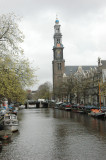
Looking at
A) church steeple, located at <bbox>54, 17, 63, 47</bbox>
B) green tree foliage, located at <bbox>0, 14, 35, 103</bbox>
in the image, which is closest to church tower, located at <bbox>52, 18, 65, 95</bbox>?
church steeple, located at <bbox>54, 17, 63, 47</bbox>

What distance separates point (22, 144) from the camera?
24.7 m

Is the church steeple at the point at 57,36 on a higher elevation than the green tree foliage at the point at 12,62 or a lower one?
higher

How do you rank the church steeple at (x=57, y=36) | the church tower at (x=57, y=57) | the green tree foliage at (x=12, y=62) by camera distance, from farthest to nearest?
the church steeple at (x=57, y=36)
the church tower at (x=57, y=57)
the green tree foliage at (x=12, y=62)

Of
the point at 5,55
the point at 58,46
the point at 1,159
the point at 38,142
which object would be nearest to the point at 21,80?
the point at 5,55

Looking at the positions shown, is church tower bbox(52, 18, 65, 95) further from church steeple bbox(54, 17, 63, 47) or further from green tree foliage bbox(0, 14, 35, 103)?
green tree foliage bbox(0, 14, 35, 103)

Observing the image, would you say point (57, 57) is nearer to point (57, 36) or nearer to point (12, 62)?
point (57, 36)

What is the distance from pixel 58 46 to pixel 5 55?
133 m

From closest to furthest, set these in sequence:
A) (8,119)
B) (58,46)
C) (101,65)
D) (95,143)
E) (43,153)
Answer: (43,153)
(95,143)
(8,119)
(101,65)
(58,46)

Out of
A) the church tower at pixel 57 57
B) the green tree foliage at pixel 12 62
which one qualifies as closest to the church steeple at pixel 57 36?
the church tower at pixel 57 57

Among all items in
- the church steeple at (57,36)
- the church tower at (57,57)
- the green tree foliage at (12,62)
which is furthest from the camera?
the church steeple at (57,36)

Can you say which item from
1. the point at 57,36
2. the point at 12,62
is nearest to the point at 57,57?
the point at 57,36

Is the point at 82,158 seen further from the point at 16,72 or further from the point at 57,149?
the point at 16,72

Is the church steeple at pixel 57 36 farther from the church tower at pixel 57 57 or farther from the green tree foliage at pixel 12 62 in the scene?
the green tree foliage at pixel 12 62

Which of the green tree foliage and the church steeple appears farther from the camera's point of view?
the church steeple
